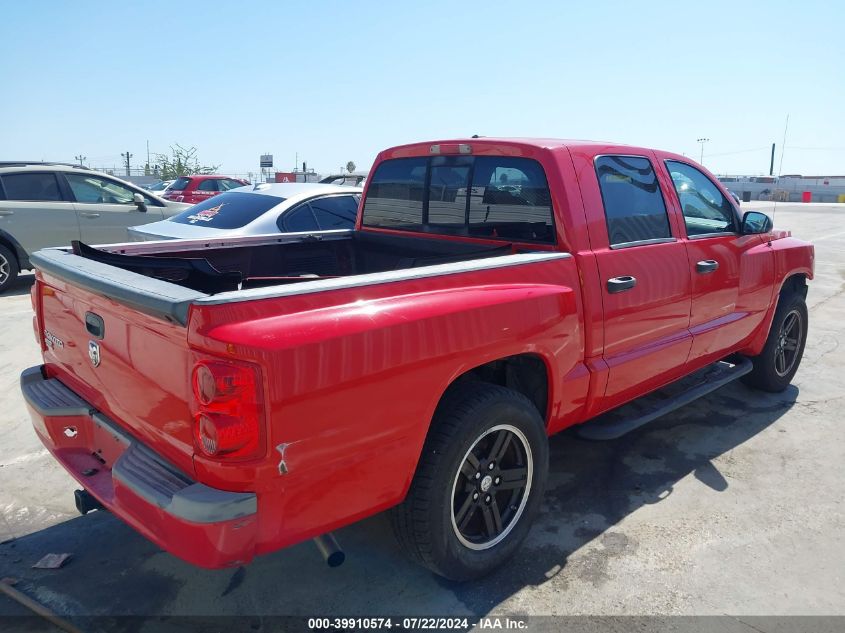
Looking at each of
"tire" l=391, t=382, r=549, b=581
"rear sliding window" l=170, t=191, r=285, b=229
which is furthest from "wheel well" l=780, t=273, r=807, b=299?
"rear sliding window" l=170, t=191, r=285, b=229

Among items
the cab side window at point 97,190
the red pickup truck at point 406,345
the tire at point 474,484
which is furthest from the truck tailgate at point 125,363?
the cab side window at point 97,190

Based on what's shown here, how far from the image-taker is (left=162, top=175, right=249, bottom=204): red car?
54.6ft

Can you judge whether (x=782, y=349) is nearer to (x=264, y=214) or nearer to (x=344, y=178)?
(x=264, y=214)

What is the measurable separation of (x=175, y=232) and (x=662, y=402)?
525 cm

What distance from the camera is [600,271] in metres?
3.26

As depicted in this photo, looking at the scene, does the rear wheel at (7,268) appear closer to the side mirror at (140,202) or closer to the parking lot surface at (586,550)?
the side mirror at (140,202)

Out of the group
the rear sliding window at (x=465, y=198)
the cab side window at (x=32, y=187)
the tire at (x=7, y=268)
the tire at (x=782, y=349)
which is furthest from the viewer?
the cab side window at (x=32, y=187)

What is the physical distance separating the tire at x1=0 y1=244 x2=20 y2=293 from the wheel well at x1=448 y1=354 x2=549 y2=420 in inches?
320

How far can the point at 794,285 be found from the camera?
5.18 meters

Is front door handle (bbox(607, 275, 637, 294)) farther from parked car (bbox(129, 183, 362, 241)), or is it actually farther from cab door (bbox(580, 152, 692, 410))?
parked car (bbox(129, 183, 362, 241))

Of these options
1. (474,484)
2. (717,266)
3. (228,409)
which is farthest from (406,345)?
(717,266)

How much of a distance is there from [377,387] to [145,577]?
62.3 inches

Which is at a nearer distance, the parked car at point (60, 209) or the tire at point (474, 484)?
the tire at point (474, 484)

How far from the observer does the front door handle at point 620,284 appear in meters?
3.27
